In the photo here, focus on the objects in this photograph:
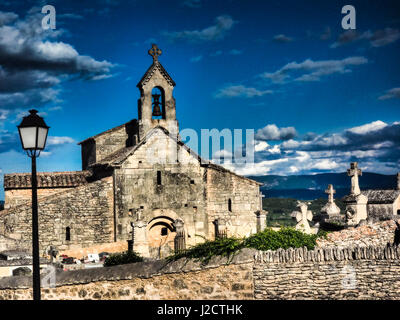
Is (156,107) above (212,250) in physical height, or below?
above

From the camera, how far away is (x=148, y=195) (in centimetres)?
2523

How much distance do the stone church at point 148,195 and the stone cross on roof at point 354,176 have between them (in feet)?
14.3

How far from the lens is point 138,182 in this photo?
25141 millimetres

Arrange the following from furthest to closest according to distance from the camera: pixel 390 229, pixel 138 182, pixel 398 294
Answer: pixel 138 182, pixel 390 229, pixel 398 294

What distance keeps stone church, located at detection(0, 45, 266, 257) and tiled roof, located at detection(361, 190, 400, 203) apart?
1364 centimetres

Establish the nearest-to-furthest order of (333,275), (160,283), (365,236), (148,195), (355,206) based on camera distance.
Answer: (333,275) < (160,283) < (365,236) < (355,206) < (148,195)

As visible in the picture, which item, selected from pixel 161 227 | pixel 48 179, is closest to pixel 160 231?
pixel 161 227

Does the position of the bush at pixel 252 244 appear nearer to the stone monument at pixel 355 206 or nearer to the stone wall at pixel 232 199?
the stone monument at pixel 355 206

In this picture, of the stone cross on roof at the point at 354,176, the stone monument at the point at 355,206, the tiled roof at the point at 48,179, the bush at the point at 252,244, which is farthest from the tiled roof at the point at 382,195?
the bush at the point at 252,244

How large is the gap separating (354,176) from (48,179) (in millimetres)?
16626

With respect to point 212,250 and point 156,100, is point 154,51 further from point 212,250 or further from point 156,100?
point 212,250
